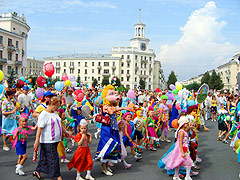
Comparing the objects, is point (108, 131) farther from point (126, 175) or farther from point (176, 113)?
point (176, 113)

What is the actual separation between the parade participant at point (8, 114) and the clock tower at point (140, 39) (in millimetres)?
77682

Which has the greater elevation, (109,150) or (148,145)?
(109,150)

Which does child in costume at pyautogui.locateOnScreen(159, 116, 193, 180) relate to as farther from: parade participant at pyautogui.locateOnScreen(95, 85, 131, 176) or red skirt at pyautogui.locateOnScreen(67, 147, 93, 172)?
red skirt at pyautogui.locateOnScreen(67, 147, 93, 172)

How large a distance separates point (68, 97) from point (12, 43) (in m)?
43.5

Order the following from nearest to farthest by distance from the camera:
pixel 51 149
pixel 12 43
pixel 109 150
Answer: pixel 51 149, pixel 109 150, pixel 12 43

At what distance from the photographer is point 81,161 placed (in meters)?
4.93

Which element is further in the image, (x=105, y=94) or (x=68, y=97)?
(x=68, y=97)

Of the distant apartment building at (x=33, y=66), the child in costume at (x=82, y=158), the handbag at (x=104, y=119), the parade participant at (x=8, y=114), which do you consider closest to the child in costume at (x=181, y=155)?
the handbag at (x=104, y=119)

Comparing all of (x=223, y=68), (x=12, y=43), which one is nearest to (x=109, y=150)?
(x=12, y=43)

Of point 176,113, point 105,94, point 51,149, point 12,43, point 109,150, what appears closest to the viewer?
point 51,149

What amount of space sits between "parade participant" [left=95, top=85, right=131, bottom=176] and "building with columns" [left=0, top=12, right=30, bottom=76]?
43.3 meters

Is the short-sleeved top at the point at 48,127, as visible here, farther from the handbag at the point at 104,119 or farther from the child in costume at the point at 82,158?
the handbag at the point at 104,119

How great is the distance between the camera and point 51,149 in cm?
455

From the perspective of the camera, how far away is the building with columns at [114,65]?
7975cm
